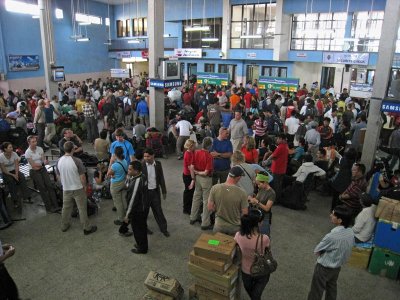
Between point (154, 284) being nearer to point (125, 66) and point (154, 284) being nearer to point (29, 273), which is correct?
point (29, 273)

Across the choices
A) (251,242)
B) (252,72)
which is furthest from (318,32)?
(251,242)

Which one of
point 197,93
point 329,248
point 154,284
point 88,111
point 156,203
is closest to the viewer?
point 329,248

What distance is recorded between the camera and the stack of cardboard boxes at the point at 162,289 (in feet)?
12.7

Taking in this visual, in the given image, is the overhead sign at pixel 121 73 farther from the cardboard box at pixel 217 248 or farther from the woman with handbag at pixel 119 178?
the cardboard box at pixel 217 248

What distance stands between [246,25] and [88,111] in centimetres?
1204

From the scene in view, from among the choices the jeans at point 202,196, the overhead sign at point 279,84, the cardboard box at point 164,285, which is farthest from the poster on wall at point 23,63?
the cardboard box at point 164,285

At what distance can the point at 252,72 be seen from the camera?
64.8 feet

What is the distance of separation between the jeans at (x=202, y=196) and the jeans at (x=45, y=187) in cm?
277

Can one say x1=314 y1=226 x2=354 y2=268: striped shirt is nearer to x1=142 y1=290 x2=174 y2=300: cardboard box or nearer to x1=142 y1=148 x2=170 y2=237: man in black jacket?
x1=142 y1=290 x2=174 y2=300: cardboard box

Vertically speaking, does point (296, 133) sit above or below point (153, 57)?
below

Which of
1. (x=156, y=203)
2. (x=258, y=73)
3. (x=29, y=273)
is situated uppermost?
(x=258, y=73)

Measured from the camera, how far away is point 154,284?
3.93 metres

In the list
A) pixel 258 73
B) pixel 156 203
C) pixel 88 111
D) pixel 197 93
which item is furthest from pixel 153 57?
pixel 258 73

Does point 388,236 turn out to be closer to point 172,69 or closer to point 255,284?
point 255,284
